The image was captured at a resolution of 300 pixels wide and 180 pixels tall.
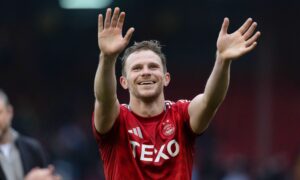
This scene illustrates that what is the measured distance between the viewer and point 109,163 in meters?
6.66

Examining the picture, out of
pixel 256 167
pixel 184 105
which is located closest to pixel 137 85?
pixel 184 105

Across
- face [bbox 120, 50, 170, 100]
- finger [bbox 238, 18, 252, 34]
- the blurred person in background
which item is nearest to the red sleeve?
face [bbox 120, 50, 170, 100]

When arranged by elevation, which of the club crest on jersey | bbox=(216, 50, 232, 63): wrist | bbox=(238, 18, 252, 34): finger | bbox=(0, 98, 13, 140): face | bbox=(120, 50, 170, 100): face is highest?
bbox=(238, 18, 252, 34): finger

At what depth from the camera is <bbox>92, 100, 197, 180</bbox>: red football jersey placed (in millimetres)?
6535

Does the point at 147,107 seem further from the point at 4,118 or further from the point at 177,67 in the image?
the point at 177,67

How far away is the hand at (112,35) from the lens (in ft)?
20.6

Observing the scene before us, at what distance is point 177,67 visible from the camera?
797 inches

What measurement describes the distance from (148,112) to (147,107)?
0.04 metres

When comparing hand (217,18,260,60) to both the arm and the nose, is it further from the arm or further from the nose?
the nose

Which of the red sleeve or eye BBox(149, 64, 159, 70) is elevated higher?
eye BBox(149, 64, 159, 70)

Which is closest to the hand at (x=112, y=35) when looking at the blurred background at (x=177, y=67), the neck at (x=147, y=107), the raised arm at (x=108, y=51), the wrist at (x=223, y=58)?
the raised arm at (x=108, y=51)

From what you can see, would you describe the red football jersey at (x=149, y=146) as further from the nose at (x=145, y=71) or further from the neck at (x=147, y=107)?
the nose at (x=145, y=71)

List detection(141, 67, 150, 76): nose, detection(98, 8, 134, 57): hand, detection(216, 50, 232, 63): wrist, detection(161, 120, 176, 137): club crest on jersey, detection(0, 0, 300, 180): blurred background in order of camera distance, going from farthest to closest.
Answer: detection(0, 0, 300, 180): blurred background → detection(161, 120, 176, 137): club crest on jersey → detection(141, 67, 150, 76): nose → detection(216, 50, 232, 63): wrist → detection(98, 8, 134, 57): hand

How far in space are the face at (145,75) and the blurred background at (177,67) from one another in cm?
1170
